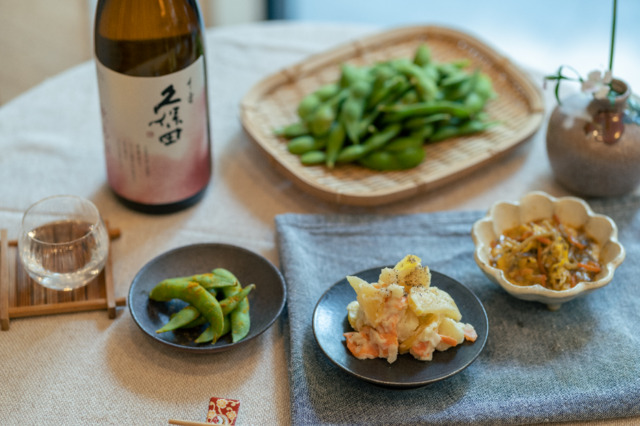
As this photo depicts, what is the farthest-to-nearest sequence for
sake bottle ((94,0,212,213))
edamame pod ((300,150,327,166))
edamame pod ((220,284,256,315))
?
1. edamame pod ((300,150,327,166))
2. sake bottle ((94,0,212,213))
3. edamame pod ((220,284,256,315))

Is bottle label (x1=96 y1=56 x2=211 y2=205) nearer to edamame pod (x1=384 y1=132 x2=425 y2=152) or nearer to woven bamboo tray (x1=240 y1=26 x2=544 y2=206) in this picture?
woven bamboo tray (x1=240 y1=26 x2=544 y2=206)

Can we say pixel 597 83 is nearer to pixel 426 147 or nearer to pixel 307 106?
pixel 426 147

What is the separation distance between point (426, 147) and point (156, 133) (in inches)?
23.6

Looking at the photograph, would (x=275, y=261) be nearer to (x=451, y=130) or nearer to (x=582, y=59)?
(x=451, y=130)

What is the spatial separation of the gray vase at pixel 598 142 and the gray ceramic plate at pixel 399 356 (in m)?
0.44

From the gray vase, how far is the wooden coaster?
88 centimetres

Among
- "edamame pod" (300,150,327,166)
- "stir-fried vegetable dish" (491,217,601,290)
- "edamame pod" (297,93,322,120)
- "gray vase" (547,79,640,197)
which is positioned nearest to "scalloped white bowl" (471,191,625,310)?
"stir-fried vegetable dish" (491,217,601,290)

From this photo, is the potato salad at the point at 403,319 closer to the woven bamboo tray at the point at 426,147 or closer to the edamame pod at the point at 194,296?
the edamame pod at the point at 194,296

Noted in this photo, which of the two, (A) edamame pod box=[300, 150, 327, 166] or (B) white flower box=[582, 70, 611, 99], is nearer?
(B) white flower box=[582, 70, 611, 99]

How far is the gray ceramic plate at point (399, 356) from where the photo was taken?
91 centimetres

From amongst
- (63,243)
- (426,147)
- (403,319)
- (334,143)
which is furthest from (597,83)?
(63,243)

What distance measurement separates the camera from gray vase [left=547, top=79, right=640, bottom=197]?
1276 mm

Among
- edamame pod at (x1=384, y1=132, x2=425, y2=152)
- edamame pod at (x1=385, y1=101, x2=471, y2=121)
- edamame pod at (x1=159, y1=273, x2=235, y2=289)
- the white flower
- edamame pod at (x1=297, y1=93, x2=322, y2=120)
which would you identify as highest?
the white flower

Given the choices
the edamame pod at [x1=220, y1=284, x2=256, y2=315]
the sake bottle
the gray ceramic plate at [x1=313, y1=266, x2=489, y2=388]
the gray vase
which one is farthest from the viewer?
the gray vase
